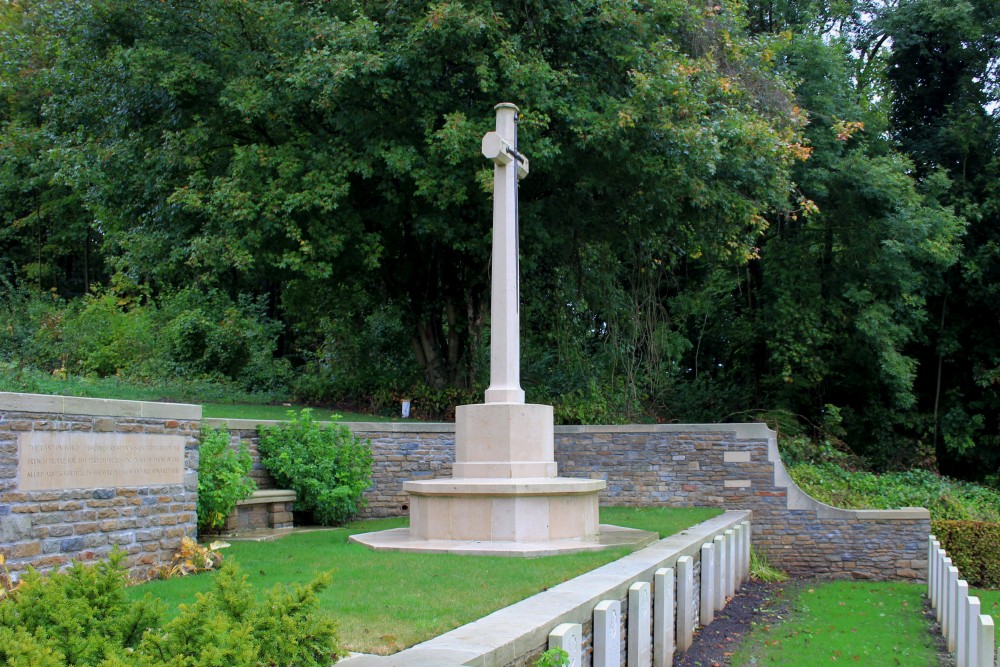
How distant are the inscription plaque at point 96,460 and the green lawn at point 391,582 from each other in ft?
2.97

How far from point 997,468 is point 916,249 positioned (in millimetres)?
6520

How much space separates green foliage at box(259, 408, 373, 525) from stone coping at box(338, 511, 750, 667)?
4526 mm

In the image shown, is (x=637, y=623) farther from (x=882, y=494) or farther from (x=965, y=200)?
(x=965, y=200)

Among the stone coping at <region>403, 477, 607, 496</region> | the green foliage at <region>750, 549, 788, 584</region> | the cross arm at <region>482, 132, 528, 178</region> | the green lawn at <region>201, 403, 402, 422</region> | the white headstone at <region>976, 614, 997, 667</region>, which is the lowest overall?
the green foliage at <region>750, 549, 788, 584</region>

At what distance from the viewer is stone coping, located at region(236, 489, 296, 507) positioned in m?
10.1

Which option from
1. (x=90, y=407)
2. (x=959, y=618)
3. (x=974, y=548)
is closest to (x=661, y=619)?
(x=959, y=618)

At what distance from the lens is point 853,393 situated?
70.3 feet

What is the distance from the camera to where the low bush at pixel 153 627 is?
305 cm

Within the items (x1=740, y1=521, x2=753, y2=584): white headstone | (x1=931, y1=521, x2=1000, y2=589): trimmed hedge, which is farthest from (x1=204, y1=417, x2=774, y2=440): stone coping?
(x1=931, y1=521, x2=1000, y2=589): trimmed hedge

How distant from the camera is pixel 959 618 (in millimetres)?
7797

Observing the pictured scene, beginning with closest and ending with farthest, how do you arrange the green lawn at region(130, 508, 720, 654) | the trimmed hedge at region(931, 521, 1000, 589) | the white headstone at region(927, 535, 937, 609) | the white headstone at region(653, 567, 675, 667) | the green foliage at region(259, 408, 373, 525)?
the green lawn at region(130, 508, 720, 654)
the white headstone at region(653, 567, 675, 667)
the white headstone at region(927, 535, 937, 609)
the green foliage at region(259, 408, 373, 525)
the trimmed hedge at region(931, 521, 1000, 589)

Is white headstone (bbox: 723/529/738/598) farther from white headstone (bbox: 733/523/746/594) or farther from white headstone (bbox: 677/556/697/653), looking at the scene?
white headstone (bbox: 677/556/697/653)

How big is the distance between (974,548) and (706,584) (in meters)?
5.79

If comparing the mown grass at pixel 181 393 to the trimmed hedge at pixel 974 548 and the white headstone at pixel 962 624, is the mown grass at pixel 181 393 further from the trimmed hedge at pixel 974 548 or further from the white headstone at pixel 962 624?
the trimmed hedge at pixel 974 548
